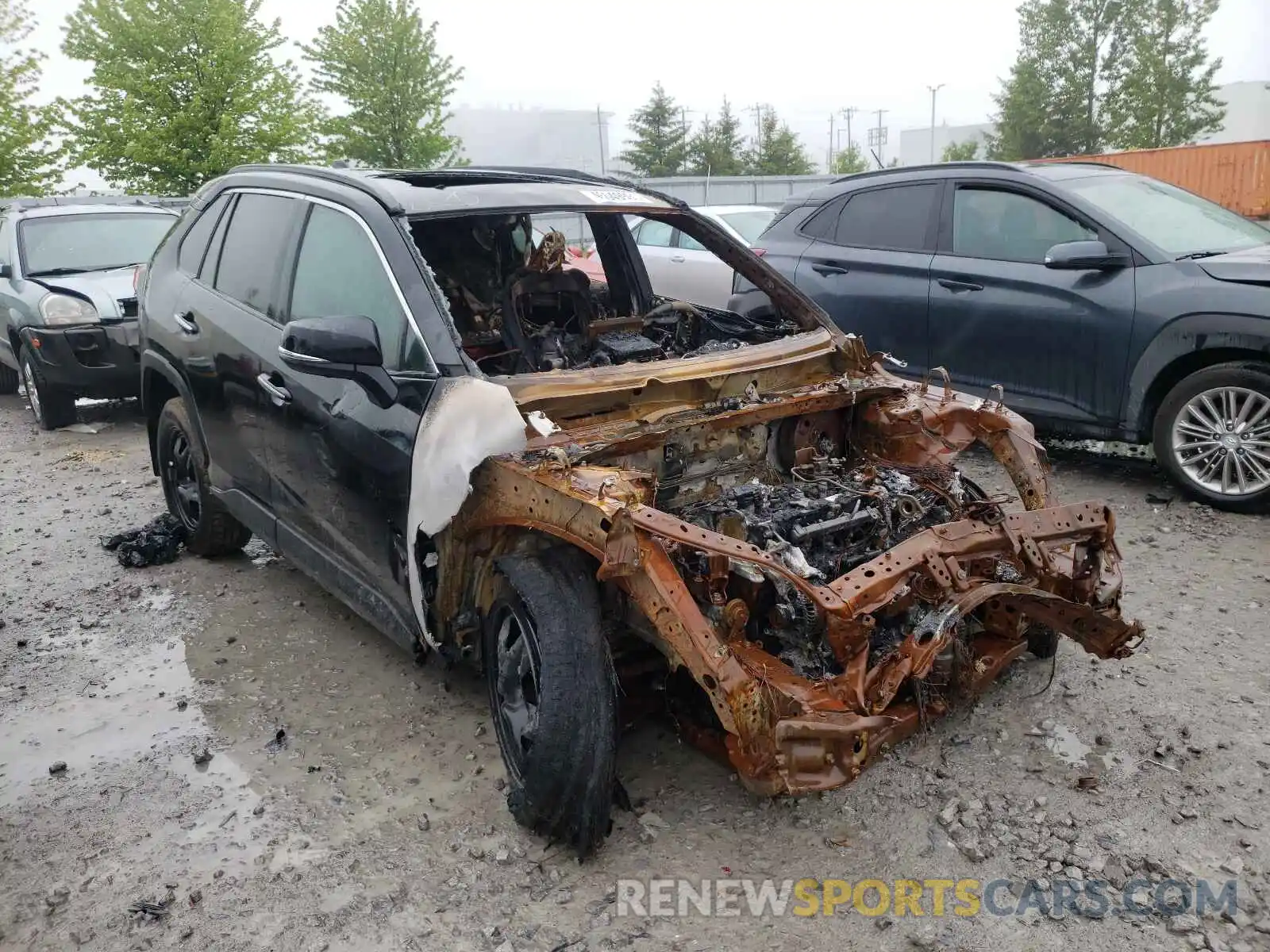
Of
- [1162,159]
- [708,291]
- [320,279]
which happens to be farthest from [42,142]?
[1162,159]

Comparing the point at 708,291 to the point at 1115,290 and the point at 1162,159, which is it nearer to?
the point at 1115,290

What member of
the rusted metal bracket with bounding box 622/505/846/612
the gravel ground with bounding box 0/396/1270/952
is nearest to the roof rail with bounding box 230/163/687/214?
the rusted metal bracket with bounding box 622/505/846/612

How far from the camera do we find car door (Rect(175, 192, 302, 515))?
13.4 ft

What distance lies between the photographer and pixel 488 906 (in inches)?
107

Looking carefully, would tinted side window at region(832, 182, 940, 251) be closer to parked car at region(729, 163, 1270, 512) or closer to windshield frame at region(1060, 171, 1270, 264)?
parked car at region(729, 163, 1270, 512)

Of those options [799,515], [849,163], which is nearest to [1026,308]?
[799,515]

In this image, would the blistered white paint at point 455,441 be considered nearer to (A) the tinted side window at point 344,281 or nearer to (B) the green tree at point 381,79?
(A) the tinted side window at point 344,281

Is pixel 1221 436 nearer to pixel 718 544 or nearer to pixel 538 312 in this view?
pixel 538 312

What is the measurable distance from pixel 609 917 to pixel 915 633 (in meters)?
1.13

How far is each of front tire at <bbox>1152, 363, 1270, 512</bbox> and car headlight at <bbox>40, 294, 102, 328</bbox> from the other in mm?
8019

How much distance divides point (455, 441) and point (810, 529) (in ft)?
3.73

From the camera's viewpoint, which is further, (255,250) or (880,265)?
(880,265)

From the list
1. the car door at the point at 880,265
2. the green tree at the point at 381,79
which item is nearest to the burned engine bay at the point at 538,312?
the car door at the point at 880,265

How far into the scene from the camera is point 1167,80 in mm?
35562
